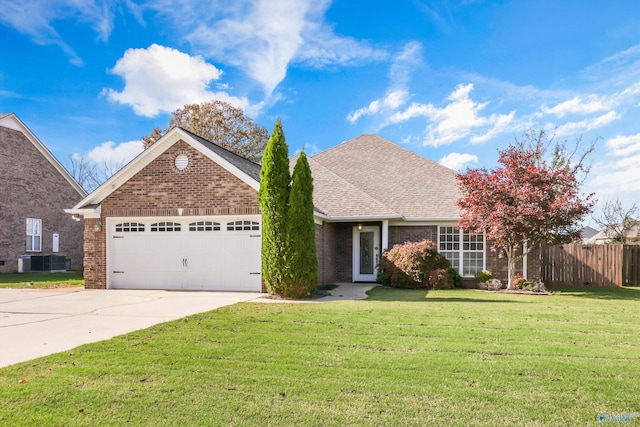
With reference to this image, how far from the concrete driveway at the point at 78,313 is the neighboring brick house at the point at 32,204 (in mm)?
10590

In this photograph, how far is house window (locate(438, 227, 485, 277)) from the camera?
16.2m

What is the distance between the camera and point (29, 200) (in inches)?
924

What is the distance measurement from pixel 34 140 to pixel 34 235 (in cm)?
519

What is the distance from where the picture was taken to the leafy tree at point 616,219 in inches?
1125

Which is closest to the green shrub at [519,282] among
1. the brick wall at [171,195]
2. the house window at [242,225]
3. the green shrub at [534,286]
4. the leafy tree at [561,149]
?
the green shrub at [534,286]

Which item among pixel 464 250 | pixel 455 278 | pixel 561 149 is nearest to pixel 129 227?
pixel 455 278

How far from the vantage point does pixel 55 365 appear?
17.2 ft

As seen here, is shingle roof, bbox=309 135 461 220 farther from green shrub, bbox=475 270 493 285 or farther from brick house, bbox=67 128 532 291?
green shrub, bbox=475 270 493 285

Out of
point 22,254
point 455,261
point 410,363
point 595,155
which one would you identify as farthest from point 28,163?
point 595,155

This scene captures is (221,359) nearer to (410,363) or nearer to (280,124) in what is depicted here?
(410,363)

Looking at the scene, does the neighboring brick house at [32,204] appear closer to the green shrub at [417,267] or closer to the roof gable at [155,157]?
the roof gable at [155,157]

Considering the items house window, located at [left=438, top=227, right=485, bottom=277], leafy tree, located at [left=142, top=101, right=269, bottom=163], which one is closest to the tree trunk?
house window, located at [left=438, top=227, right=485, bottom=277]

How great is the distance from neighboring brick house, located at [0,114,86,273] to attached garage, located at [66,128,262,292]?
11.2 meters

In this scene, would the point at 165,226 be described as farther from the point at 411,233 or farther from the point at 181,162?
the point at 411,233
